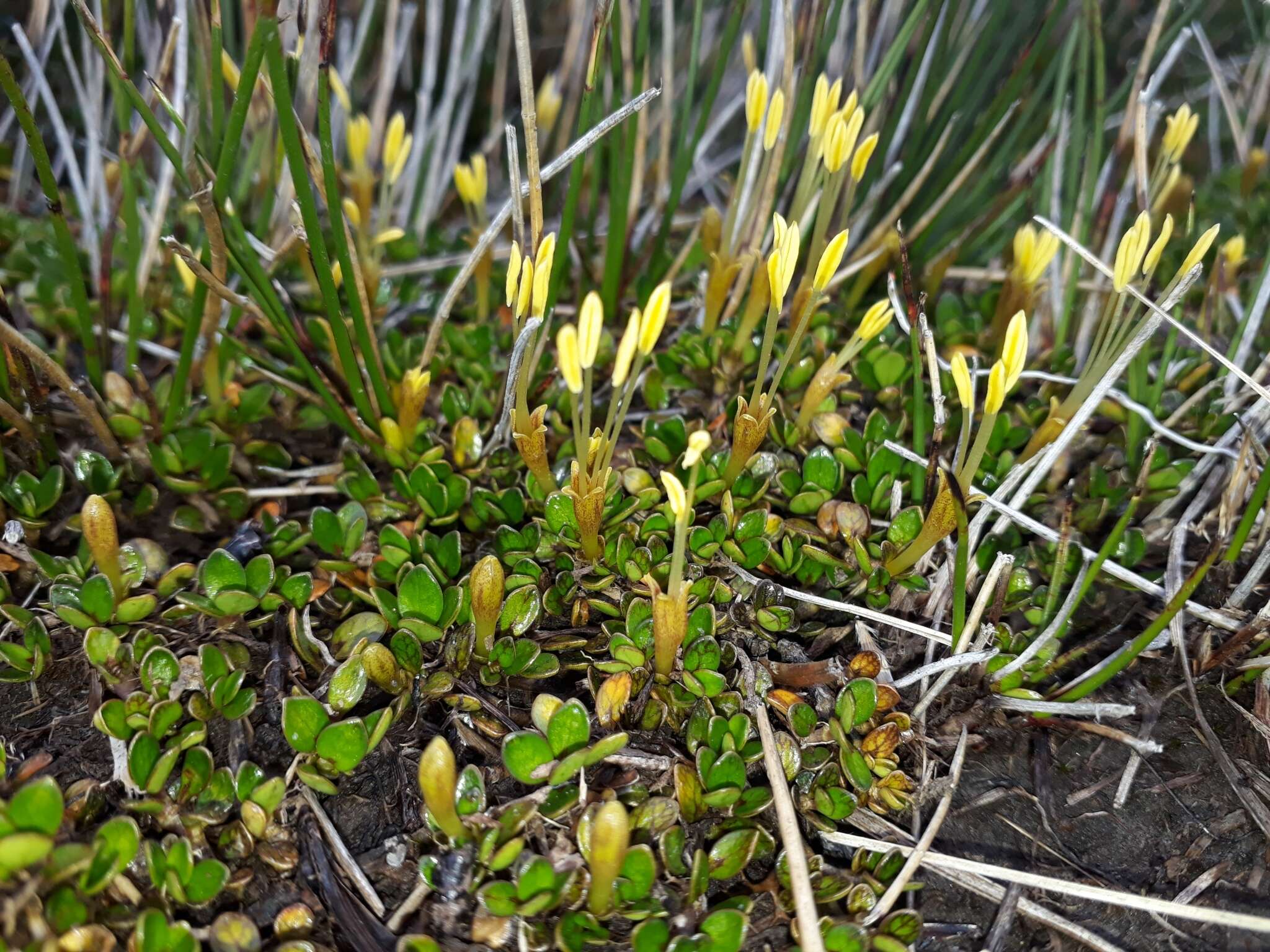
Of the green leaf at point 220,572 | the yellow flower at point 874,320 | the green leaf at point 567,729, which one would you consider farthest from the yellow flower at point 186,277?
the yellow flower at point 874,320

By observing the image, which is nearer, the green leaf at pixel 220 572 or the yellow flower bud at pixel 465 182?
the green leaf at pixel 220 572

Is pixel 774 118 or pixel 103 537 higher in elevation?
pixel 774 118

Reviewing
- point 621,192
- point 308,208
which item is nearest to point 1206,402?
point 621,192

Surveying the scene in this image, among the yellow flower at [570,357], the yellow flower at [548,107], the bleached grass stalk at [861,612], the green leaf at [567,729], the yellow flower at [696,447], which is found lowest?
the green leaf at [567,729]

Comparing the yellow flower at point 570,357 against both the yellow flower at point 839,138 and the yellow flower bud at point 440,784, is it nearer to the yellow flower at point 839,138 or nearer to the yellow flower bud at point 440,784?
the yellow flower bud at point 440,784

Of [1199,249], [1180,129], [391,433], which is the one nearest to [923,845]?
[1199,249]

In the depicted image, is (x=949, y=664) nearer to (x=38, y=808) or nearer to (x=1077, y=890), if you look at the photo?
(x=1077, y=890)

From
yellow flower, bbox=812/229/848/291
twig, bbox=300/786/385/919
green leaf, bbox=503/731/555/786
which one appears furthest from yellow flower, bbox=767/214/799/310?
twig, bbox=300/786/385/919
